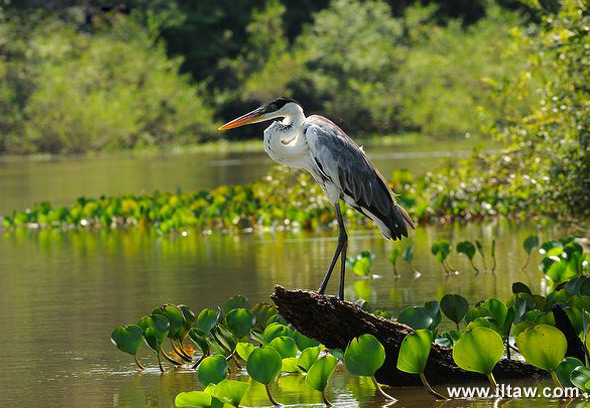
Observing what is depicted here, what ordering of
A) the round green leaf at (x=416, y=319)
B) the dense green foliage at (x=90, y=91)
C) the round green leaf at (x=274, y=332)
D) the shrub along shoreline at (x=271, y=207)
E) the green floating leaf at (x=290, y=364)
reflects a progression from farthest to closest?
the dense green foliage at (x=90, y=91) → the shrub along shoreline at (x=271, y=207) → the round green leaf at (x=416, y=319) → the round green leaf at (x=274, y=332) → the green floating leaf at (x=290, y=364)

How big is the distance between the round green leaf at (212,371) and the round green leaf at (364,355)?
0.60m

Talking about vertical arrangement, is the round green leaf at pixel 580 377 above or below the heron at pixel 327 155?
below

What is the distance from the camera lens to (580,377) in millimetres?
6039

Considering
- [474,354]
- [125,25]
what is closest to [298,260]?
[474,354]

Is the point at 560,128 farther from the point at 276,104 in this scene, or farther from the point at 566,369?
the point at 566,369

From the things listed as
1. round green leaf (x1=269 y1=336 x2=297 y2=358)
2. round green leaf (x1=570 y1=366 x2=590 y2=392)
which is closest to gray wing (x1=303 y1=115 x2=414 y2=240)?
round green leaf (x1=269 y1=336 x2=297 y2=358)

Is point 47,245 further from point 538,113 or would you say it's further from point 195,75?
point 195,75

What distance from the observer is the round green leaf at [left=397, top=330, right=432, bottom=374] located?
6250 mm

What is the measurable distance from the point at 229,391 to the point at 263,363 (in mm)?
285

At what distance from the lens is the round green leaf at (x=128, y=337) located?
24.1 feet

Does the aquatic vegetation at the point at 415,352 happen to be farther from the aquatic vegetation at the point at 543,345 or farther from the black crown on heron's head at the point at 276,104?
the black crown on heron's head at the point at 276,104

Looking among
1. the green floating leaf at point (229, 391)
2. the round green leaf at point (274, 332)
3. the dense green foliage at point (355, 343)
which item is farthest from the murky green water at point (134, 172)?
the green floating leaf at point (229, 391)

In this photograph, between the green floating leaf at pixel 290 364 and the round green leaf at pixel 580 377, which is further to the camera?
the green floating leaf at pixel 290 364

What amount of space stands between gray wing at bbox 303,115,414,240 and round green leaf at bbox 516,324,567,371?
1.89 metres
